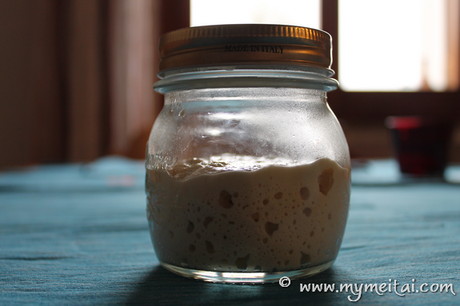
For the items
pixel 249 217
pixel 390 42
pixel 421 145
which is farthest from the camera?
pixel 390 42

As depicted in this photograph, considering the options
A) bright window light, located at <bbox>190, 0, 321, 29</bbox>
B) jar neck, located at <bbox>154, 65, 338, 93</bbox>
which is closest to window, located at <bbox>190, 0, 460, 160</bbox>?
bright window light, located at <bbox>190, 0, 321, 29</bbox>

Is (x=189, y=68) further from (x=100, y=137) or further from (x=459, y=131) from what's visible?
(x=459, y=131)

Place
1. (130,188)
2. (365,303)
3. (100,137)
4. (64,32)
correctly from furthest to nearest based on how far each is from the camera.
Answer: (100,137) → (64,32) → (130,188) → (365,303)

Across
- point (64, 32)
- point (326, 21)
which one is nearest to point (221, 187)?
point (64, 32)

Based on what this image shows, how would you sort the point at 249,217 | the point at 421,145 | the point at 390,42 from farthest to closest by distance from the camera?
the point at 390,42 → the point at 421,145 → the point at 249,217

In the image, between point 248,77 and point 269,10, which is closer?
point 248,77

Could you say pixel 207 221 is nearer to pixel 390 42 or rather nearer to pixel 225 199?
pixel 225 199

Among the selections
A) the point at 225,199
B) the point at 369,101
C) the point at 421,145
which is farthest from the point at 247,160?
the point at 369,101
